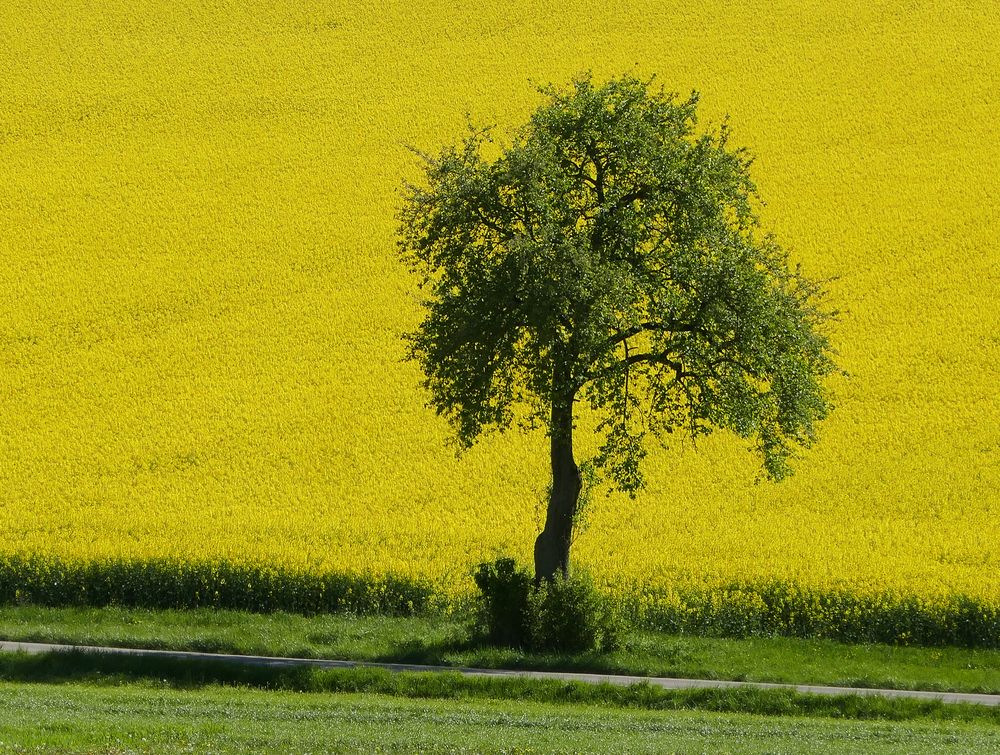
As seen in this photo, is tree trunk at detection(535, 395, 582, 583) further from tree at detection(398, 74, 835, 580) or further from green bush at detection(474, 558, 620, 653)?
green bush at detection(474, 558, 620, 653)

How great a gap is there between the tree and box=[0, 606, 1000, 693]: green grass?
2247 millimetres

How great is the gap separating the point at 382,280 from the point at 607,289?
2359cm

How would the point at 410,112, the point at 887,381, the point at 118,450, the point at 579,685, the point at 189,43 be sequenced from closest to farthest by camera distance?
1. the point at 579,685
2. the point at 118,450
3. the point at 887,381
4. the point at 410,112
5. the point at 189,43

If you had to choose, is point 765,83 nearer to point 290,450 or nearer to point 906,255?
point 906,255

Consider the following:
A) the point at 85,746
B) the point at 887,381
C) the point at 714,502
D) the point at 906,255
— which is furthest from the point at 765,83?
the point at 85,746

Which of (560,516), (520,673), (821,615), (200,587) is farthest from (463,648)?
(821,615)

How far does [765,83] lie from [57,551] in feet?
129

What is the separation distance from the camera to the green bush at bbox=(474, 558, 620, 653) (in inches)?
896

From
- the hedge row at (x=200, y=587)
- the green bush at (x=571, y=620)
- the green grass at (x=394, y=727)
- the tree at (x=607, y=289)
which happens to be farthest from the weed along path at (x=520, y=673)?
the hedge row at (x=200, y=587)

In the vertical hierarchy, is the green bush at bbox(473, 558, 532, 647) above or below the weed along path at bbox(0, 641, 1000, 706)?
above

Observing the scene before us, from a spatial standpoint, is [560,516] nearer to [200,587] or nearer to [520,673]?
[520,673]

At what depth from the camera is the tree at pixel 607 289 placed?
22.2 meters

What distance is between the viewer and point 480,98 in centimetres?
5753

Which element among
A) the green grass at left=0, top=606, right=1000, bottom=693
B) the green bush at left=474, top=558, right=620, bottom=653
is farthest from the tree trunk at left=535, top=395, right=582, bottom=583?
the green grass at left=0, top=606, right=1000, bottom=693
